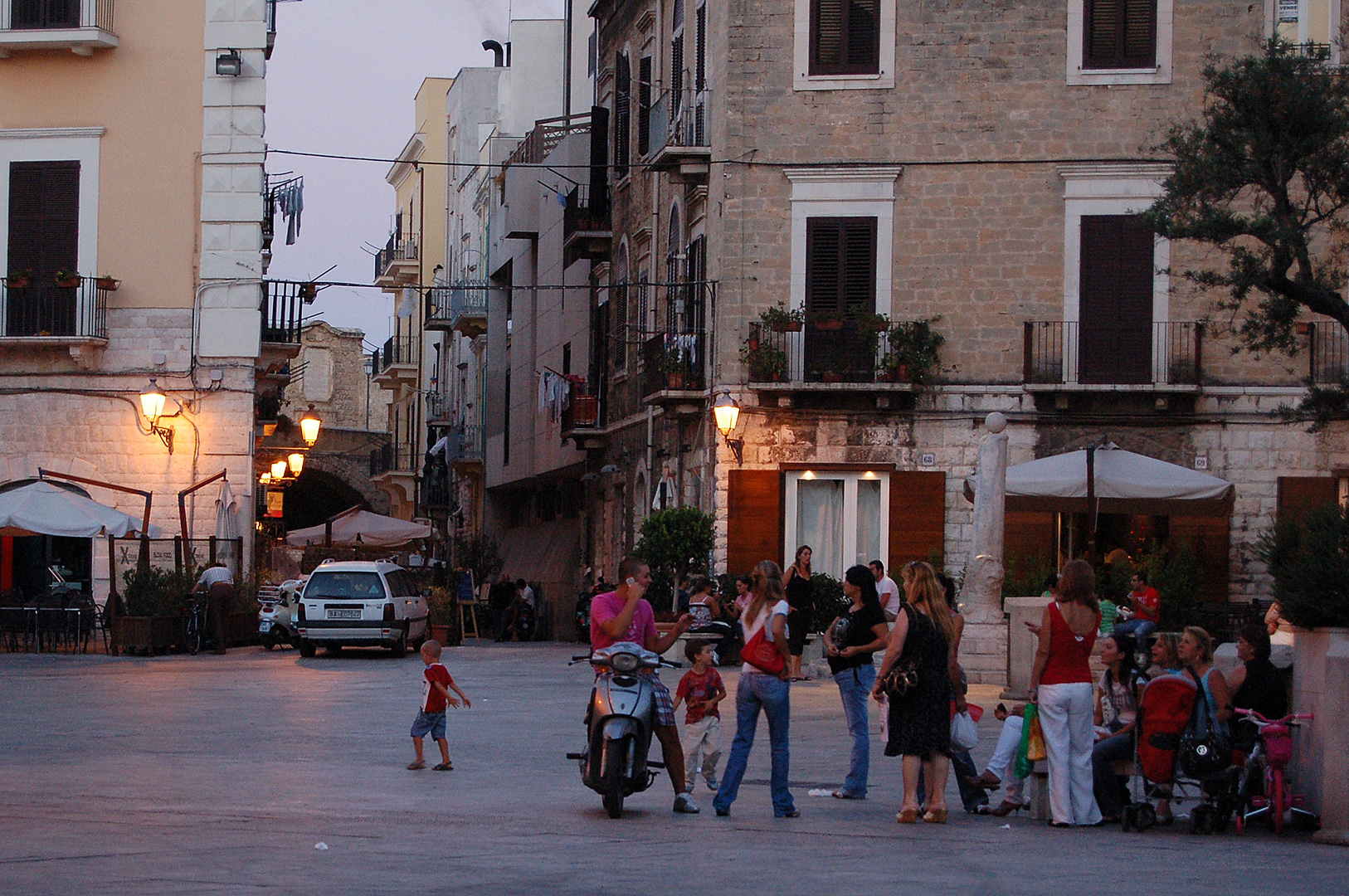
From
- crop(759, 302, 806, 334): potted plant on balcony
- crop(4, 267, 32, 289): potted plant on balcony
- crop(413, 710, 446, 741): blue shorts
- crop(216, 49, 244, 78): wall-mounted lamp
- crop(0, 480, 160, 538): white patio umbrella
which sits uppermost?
crop(216, 49, 244, 78): wall-mounted lamp

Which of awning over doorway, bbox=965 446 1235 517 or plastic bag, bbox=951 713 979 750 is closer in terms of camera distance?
plastic bag, bbox=951 713 979 750

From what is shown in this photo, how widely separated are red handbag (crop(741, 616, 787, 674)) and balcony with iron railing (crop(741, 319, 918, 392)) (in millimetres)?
15458

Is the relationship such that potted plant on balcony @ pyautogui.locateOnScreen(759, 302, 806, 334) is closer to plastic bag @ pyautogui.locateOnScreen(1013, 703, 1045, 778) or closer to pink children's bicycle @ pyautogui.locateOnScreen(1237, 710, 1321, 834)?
plastic bag @ pyautogui.locateOnScreen(1013, 703, 1045, 778)

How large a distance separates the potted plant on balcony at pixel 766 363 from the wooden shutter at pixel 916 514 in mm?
2281

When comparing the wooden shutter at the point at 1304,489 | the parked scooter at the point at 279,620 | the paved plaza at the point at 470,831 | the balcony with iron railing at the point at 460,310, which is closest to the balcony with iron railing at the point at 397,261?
the balcony with iron railing at the point at 460,310

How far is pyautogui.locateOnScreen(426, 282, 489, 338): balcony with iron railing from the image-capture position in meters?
51.6

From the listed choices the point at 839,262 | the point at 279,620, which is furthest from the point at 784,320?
the point at 279,620

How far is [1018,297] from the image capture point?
89.2ft

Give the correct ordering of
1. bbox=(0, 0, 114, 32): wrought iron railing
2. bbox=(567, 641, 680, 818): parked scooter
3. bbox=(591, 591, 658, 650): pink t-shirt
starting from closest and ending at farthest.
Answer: bbox=(567, 641, 680, 818): parked scooter
bbox=(591, 591, 658, 650): pink t-shirt
bbox=(0, 0, 114, 32): wrought iron railing

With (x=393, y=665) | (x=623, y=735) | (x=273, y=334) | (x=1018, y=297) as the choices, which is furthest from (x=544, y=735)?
(x=273, y=334)

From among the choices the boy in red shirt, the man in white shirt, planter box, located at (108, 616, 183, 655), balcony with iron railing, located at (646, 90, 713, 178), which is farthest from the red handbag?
planter box, located at (108, 616, 183, 655)

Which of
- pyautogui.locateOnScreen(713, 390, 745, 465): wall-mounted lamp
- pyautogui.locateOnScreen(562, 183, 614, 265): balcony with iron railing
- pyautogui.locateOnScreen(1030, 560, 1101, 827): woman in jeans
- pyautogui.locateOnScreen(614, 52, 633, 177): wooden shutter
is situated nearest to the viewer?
pyautogui.locateOnScreen(1030, 560, 1101, 827): woman in jeans

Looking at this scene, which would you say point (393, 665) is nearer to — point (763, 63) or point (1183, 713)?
point (763, 63)

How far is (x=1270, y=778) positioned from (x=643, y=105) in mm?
23745
